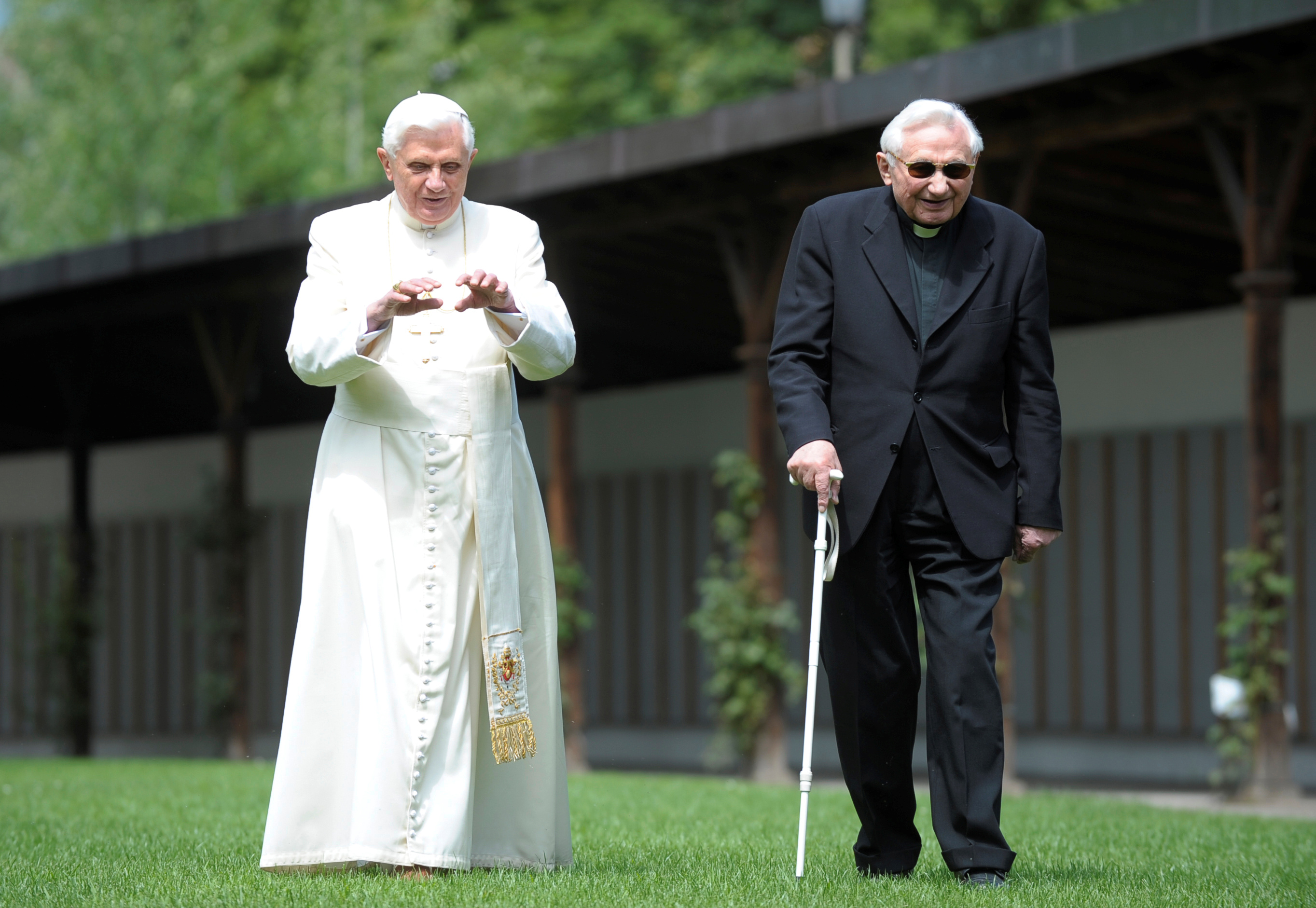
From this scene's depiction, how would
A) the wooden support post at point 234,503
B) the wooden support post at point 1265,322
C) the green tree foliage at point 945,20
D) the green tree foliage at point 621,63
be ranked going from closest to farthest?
1. the wooden support post at point 1265,322
2. the wooden support post at point 234,503
3. the green tree foliage at point 945,20
4. the green tree foliage at point 621,63

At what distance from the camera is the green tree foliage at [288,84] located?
2519cm

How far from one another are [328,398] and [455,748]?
12491mm

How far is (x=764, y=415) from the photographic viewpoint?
1081cm

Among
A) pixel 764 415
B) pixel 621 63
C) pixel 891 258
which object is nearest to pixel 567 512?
pixel 764 415

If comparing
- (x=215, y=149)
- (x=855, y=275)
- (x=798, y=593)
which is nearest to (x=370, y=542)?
(x=855, y=275)

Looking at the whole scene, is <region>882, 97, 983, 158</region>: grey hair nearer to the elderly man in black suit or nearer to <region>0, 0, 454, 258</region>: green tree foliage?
the elderly man in black suit

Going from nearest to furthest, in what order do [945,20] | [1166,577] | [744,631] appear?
[744,631]
[1166,577]
[945,20]

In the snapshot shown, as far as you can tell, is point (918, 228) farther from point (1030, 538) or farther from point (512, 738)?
point (512, 738)

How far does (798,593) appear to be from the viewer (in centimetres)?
1461

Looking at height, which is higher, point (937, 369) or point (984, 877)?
point (937, 369)

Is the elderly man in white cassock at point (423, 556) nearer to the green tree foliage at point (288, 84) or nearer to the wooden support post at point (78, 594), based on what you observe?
the wooden support post at point (78, 594)

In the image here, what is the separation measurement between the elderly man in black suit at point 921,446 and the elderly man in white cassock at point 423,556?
660 mm

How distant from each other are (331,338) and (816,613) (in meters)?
1.26

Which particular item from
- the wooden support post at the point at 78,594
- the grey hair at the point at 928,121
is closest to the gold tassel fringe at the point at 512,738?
the grey hair at the point at 928,121
